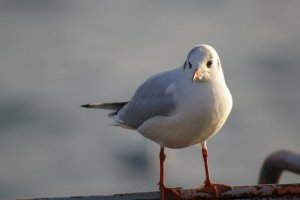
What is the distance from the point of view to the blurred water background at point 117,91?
36.6 feet

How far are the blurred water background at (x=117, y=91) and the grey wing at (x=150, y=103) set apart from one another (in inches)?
193

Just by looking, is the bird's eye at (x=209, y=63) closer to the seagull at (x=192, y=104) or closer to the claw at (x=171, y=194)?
the seagull at (x=192, y=104)

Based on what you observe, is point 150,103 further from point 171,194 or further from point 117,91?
point 117,91

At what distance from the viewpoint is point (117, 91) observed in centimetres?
1255

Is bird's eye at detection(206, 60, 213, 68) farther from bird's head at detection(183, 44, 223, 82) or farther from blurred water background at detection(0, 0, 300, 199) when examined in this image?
blurred water background at detection(0, 0, 300, 199)

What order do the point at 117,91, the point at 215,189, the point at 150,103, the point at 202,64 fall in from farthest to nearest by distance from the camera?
the point at 117,91 < the point at 150,103 < the point at 202,64 < the point at 215,189

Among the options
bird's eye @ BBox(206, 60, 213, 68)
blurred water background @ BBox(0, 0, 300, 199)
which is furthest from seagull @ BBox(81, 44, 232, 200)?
blurred water background @ BBox(0, 0, 300, 199)

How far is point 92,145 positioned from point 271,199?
7.68m

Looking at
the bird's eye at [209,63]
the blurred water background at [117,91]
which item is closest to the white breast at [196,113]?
the bird's eye at [209,63]

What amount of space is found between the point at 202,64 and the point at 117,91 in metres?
7.71

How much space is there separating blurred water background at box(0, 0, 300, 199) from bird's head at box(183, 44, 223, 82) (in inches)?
220

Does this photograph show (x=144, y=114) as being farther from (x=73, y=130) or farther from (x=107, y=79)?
(x=107, y=79)

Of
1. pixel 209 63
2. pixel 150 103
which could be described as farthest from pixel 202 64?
pixel 150 103

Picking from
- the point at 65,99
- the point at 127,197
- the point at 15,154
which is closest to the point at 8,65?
the point at 65,99
